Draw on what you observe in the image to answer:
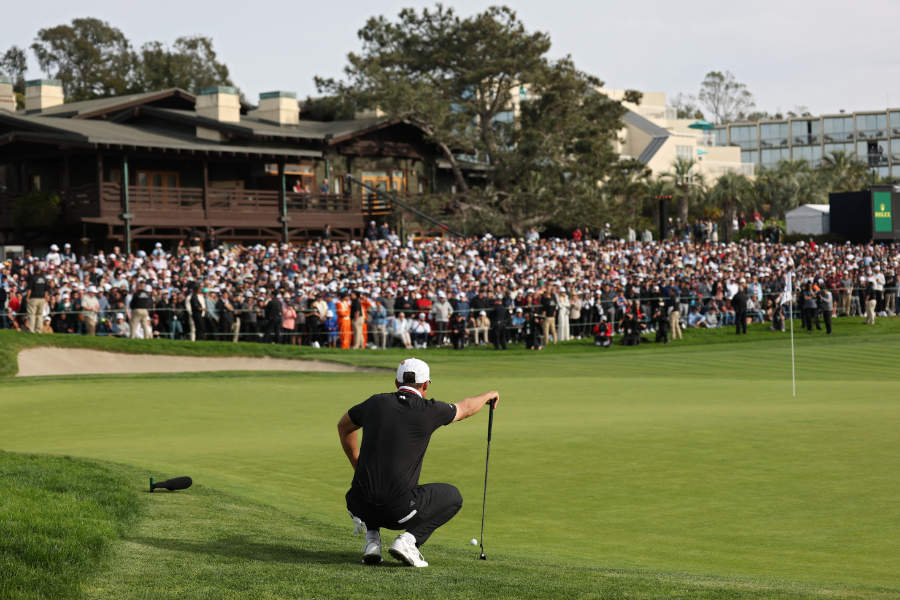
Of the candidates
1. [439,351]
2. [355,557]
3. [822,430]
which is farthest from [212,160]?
[355,557]

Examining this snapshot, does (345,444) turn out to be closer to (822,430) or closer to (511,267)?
(822,430)

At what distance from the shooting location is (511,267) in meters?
41.3

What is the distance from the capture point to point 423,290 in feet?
114

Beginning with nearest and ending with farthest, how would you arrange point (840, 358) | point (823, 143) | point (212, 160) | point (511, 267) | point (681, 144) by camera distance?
point (840, 358) → point (511, 267) → point (212, 160) → point (681, 144) → point (823, 143)

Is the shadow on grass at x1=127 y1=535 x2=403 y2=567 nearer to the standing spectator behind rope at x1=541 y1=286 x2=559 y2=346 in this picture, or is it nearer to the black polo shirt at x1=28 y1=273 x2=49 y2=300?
the black polo shirt at x1=28 y1=273 x2=49 y2=300

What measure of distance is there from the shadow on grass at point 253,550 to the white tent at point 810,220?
56.2 m

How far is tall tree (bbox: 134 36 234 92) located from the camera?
246 feet

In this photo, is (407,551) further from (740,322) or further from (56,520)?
(740,322)

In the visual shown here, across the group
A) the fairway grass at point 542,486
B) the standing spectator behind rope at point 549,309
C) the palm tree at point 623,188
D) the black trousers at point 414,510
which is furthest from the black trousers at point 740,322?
the black trousers at point 414,510

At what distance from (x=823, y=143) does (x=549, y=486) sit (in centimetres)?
13647

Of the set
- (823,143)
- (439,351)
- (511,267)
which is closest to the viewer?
(439,351)

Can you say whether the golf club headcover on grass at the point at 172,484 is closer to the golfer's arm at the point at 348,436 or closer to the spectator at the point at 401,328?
the golfer's arm at the point at 348,436

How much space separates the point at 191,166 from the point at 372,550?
145ft

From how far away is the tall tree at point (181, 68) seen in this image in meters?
75.1
